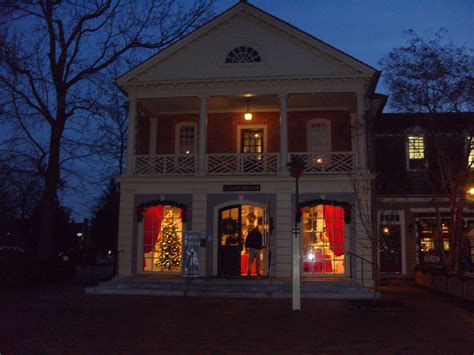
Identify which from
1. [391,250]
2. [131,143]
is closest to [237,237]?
[131,143]

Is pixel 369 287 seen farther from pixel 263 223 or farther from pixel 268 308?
pixel 268 308

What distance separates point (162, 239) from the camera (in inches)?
720

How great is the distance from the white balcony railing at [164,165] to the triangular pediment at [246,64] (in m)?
2.65

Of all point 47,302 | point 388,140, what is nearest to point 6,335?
point 47,302

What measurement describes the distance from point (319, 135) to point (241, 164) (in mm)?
3740

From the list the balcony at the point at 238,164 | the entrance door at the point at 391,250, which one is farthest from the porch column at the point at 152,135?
the entrance door at the point at 391,250

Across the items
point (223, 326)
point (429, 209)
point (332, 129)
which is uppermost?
point (332, 129)

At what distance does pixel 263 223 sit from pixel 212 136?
15.2ft

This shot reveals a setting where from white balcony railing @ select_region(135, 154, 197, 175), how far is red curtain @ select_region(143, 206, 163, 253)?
4.35ft

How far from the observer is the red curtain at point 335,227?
1755cm

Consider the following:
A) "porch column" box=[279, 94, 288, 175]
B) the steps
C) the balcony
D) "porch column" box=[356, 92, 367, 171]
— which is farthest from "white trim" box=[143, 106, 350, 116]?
the steps

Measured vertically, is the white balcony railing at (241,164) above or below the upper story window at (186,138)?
below

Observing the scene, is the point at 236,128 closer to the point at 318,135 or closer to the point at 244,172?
the point at 244,172

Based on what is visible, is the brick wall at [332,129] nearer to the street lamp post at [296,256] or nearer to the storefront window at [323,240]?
the storefront window at [323,240]
